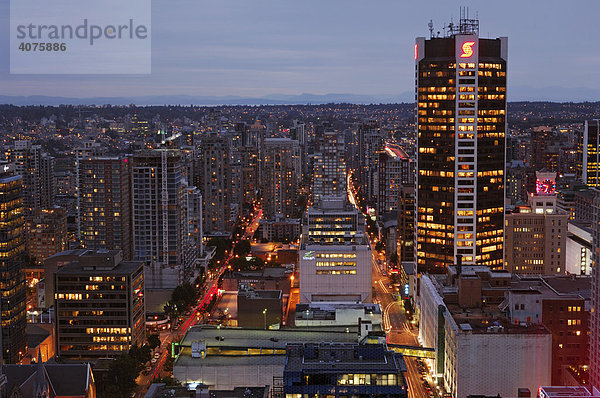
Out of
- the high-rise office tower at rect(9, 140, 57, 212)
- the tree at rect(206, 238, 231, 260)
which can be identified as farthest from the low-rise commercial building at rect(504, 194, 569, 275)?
the high-rise office tower at rect(9, 140, 57, 212)

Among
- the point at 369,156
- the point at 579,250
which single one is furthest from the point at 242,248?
the point at 369,156

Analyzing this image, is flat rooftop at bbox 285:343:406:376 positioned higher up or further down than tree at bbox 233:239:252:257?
higher up

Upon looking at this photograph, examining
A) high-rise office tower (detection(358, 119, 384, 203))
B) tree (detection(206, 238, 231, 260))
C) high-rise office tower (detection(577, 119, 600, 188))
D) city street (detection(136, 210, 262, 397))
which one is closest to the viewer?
city street (detection(136, 210, 262, 397))

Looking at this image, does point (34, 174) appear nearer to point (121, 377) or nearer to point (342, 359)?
point (121, 377)

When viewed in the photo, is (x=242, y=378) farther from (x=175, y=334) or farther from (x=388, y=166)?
(x=388, y=166)

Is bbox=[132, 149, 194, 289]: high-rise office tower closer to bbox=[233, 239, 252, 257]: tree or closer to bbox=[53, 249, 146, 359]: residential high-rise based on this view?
bbox=[233, 239, 252, 257]: tree

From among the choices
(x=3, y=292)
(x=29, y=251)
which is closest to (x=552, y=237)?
(x=3, y=292)
